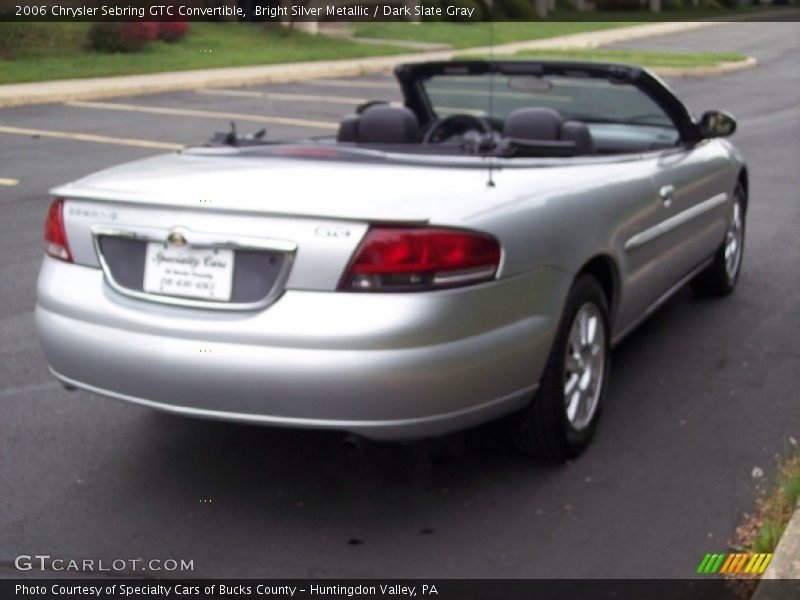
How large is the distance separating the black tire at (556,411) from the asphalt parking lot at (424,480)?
0.29 ft

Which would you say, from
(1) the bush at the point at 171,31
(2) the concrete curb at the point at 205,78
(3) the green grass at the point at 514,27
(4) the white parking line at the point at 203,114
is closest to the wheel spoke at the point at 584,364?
(4) the white parking line at the point at 203,114

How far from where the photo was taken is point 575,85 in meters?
6.42

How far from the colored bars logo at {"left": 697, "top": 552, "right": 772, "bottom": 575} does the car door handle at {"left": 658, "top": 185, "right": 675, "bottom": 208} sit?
1.97m

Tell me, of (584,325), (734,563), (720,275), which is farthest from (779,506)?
(720,275)

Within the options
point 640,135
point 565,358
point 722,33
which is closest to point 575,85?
point 640,135

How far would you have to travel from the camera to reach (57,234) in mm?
4391

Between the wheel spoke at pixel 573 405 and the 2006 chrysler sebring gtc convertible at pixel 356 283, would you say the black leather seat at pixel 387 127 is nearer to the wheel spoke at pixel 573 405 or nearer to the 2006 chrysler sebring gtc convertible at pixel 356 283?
the 2006 chrysler sebring gtc convertible at pixel 356 283

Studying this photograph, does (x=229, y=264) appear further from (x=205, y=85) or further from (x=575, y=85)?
(x=205, y=85)

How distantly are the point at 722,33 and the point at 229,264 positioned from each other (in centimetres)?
3736

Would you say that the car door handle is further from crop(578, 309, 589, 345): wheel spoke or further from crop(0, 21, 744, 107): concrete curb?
crop(0, 21, 744, 107): concrete curb

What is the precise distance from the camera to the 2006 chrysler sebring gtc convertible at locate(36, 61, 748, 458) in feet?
12.6

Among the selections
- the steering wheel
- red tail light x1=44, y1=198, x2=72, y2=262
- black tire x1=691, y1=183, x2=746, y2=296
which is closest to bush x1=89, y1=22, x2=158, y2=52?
black tire x1=691, y1=183, x2=746, y2=296

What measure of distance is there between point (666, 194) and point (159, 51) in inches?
795
